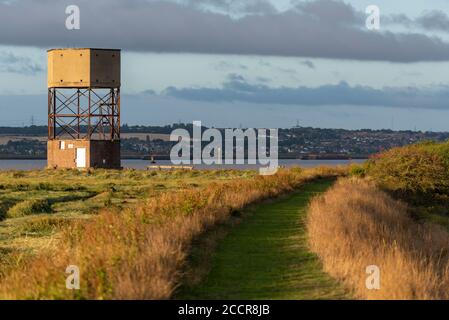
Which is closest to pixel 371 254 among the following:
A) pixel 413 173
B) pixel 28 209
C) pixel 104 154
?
pixel 28 209

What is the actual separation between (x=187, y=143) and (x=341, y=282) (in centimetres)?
9265

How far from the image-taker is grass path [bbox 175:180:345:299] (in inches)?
483

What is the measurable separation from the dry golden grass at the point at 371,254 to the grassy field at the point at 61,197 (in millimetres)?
6316

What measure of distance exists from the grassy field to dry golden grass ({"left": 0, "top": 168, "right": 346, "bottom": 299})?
2.75m

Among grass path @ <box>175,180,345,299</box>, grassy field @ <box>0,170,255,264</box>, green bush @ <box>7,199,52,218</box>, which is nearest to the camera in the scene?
grass path @ <box>175,180,345,299</box>

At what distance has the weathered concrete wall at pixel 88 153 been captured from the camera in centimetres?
6369

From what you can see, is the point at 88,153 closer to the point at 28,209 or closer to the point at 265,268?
the point at 28,209

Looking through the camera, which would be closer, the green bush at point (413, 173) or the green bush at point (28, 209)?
the green bush at point (28, 209)

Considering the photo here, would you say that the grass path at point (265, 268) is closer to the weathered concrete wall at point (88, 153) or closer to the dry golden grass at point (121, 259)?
the dry golden grass at point (121, 259)

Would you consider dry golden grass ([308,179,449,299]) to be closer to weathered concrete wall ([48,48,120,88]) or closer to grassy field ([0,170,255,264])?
grassy field ([0,170,255,264])

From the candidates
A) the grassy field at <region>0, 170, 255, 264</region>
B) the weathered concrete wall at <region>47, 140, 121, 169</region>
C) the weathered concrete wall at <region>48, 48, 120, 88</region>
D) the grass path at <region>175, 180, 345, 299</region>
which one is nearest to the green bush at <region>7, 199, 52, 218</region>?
the grassy field at <region>0, 170, 255, 264</region>

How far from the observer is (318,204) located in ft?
78.7

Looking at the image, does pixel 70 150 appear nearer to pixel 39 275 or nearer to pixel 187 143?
pixel 187 143

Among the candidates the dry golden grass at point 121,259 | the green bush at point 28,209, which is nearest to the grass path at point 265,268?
the dry golden grass at point 121,259
